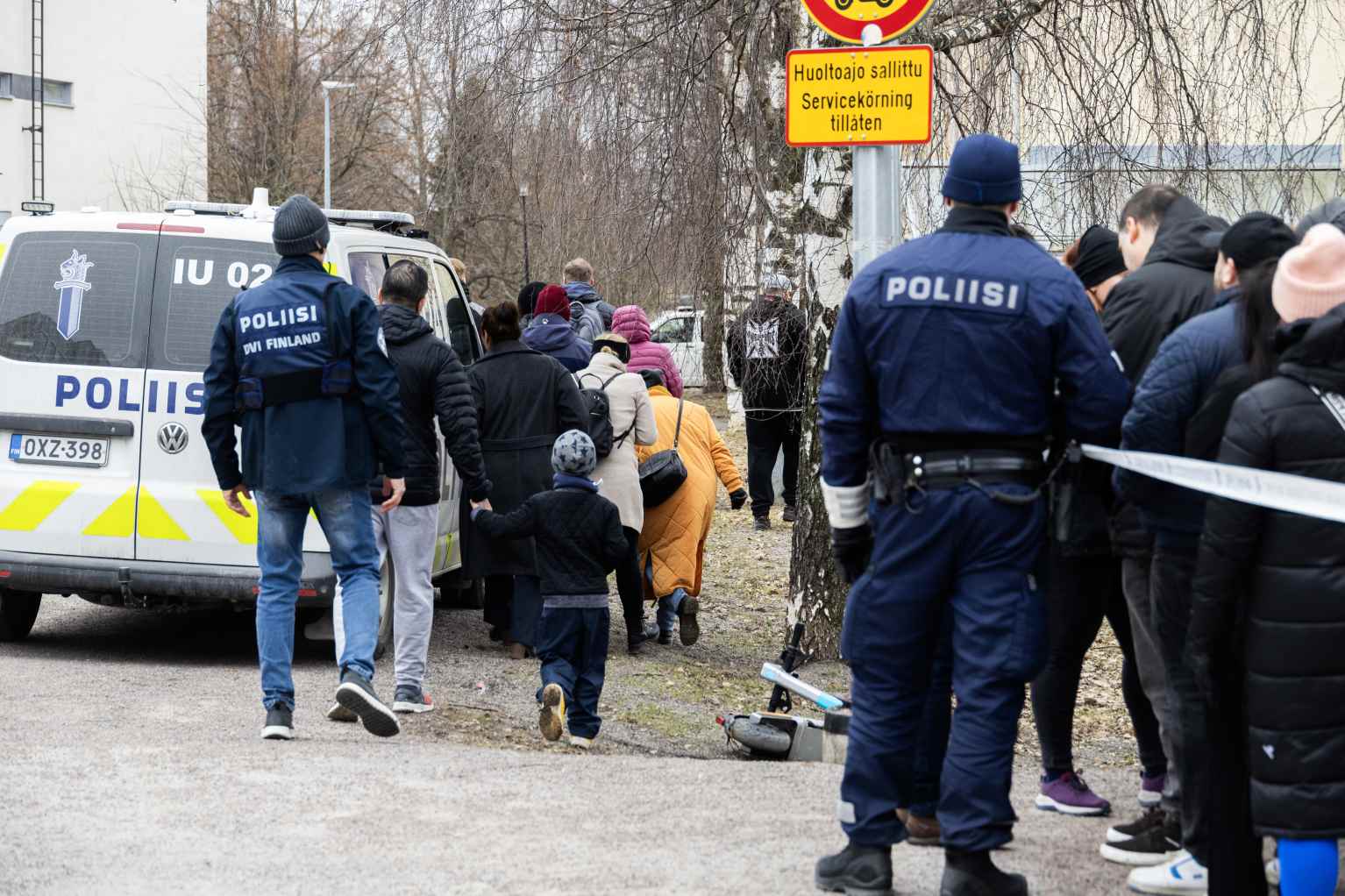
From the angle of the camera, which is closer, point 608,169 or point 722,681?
point 722,681

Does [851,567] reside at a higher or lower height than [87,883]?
higher

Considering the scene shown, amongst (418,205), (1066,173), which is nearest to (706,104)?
(1066,173)

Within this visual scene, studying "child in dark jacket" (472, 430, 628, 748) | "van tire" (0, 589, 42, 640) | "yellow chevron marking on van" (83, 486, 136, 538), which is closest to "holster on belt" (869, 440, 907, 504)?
"child in dark jacket" (472, 430, 628, 748)

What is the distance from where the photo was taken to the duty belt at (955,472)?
4.60 meters

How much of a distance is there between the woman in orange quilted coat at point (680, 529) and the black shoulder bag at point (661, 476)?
64mm

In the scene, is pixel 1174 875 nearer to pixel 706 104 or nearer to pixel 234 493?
pixel 234 493

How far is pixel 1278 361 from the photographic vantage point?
421 cm

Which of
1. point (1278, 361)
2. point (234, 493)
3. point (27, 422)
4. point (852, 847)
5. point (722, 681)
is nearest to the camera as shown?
point (1278, 361)

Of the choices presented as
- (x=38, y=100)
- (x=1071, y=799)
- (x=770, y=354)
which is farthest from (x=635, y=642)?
(x=38, y=100)

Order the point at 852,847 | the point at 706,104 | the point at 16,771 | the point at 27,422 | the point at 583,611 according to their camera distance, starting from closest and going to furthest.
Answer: the point at 852,847, the point at 16,771, the point at 583,611, the point at 27,422, the point at 706,104

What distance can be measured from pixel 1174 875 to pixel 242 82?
41.4 meters

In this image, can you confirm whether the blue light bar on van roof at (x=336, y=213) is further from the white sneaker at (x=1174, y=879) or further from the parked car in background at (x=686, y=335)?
the white sneaker at (x=1174, y=879)

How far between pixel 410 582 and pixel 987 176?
3.78 metres

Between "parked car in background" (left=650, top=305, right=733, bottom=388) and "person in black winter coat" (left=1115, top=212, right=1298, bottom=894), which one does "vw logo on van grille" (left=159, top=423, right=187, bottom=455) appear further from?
"person in black winter coat" (left=1115, top=212, right=1298, bottom=894)
